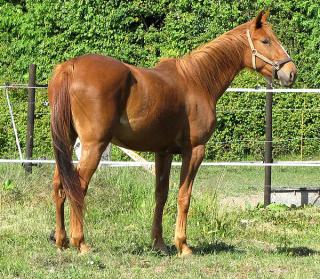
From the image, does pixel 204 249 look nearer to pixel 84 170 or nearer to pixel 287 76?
pixel 84 170

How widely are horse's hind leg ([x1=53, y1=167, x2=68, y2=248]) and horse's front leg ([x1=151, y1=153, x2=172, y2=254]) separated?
0.92 metres

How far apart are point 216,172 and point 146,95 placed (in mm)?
7713

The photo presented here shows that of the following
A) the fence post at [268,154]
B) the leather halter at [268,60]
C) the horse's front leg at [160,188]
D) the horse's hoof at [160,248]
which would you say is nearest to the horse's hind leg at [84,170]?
the horse's hoof at [160,248]

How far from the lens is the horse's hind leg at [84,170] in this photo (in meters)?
6.95

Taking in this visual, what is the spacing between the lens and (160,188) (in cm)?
785

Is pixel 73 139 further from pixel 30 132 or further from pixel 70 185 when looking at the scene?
pixel 30 132

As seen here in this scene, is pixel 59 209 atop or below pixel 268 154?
atop

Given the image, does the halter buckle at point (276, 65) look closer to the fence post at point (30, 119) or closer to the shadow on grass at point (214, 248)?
the shadow on grass at point (214, 248)

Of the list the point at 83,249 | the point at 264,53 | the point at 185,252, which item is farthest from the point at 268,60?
the point at 83,249

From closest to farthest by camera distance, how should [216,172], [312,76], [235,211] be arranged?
[235,211]
[216,172]
[312,76]

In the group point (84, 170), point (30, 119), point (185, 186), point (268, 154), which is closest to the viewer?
point (84, 170)

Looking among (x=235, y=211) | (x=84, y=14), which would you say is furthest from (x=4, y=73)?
(x=235, y=211)

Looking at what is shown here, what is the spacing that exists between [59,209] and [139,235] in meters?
1.22

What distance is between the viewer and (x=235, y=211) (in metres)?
9.39
